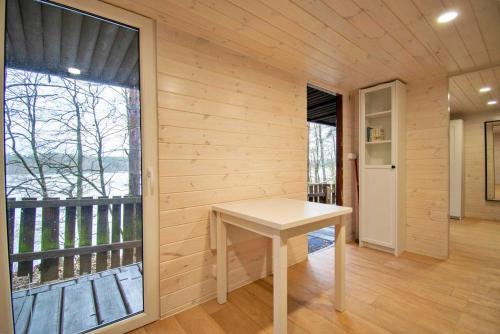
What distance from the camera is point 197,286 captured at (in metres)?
1.90

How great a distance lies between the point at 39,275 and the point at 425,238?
12.6 feet

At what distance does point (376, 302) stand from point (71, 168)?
8.16 ft

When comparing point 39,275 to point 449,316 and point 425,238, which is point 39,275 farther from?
point 425,238

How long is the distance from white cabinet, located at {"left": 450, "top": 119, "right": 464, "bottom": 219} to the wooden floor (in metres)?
2.20

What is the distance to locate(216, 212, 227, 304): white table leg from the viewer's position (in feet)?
Answer: 6.16

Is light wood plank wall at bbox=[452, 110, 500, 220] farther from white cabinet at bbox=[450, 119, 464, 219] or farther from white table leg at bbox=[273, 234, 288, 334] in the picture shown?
white table leg at bbox=[273, 234, 288, 334]

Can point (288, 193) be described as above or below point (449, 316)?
above

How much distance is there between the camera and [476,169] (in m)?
4.65

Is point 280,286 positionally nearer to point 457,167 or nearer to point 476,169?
point 457,167

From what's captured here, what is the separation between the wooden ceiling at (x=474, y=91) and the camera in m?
2.87

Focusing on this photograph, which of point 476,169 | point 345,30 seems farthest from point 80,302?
point 476,169

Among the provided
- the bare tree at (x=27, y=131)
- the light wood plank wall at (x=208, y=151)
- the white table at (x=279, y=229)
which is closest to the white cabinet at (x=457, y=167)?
the light wood plank wall at (x=208, y=151)

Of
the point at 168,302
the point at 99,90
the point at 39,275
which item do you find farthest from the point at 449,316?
the point at 99,90

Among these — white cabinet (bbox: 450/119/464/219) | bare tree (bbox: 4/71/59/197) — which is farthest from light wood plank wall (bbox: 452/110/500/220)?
bare tree (bbox: 4/71/59/197)
